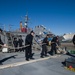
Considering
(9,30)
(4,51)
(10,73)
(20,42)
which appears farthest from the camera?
(9,30)

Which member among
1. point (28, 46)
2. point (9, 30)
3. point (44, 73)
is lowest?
point (44, 73)

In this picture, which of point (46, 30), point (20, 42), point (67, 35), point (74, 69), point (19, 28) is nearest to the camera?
point (74, 69)

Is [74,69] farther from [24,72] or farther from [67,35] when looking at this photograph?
[67,35]

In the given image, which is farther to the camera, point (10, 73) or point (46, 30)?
point (46, 30)

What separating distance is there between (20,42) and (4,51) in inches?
123

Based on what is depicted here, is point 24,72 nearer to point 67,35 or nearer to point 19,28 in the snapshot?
point 19,28

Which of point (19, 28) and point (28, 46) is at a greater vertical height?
point (19, 28)

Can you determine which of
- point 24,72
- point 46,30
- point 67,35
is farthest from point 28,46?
point 67,35

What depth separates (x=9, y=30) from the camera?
2488 centimetres

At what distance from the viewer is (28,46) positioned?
11539mm

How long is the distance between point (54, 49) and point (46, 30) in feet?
86.1

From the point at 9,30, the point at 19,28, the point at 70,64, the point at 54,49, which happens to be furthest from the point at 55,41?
the point at 19,28

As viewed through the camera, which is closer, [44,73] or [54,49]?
[44,73]

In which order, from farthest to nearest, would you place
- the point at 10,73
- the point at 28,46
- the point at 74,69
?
the point at 28,46 → the point at 74,69 → the point at 10,73
